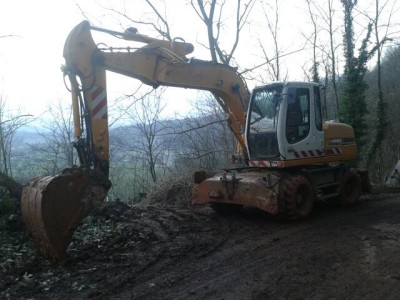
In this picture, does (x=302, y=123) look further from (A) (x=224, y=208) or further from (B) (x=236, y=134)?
(A) (x=224, y=208)

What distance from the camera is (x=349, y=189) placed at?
33.7ft

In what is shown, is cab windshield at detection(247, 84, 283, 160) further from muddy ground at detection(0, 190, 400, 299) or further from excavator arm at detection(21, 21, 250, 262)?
muddy ground at detection(0, 190, 400, 299)

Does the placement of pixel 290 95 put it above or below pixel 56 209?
above

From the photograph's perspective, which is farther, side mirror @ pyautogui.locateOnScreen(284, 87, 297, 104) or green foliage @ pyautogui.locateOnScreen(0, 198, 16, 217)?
side mirror @ pyautogui.locateOnScreen(284, 87, 297, 104)

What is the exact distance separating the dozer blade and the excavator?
0.01 m

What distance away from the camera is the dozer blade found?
18.1 ft

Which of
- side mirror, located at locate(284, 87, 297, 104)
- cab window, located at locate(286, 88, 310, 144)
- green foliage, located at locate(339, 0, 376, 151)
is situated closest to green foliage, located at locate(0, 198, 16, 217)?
cab window, located at locate(286, 88, 310, 144)

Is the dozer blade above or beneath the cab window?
beneath

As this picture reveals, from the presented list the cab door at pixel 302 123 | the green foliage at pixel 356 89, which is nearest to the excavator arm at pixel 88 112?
the cab door at pixel 302 123

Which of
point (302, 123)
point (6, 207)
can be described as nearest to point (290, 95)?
point (302, 123)

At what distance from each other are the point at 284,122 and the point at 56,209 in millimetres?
4646

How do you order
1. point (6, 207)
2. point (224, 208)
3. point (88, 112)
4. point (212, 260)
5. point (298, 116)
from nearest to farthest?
point (212, 260)
point (88, 112)
point (6, 207)
point (298, 116)
point (224, 208)

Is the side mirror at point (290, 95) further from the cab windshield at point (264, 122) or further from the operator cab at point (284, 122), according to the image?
the cab windshield at point (264, 122)

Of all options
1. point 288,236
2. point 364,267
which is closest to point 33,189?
point 288,236
